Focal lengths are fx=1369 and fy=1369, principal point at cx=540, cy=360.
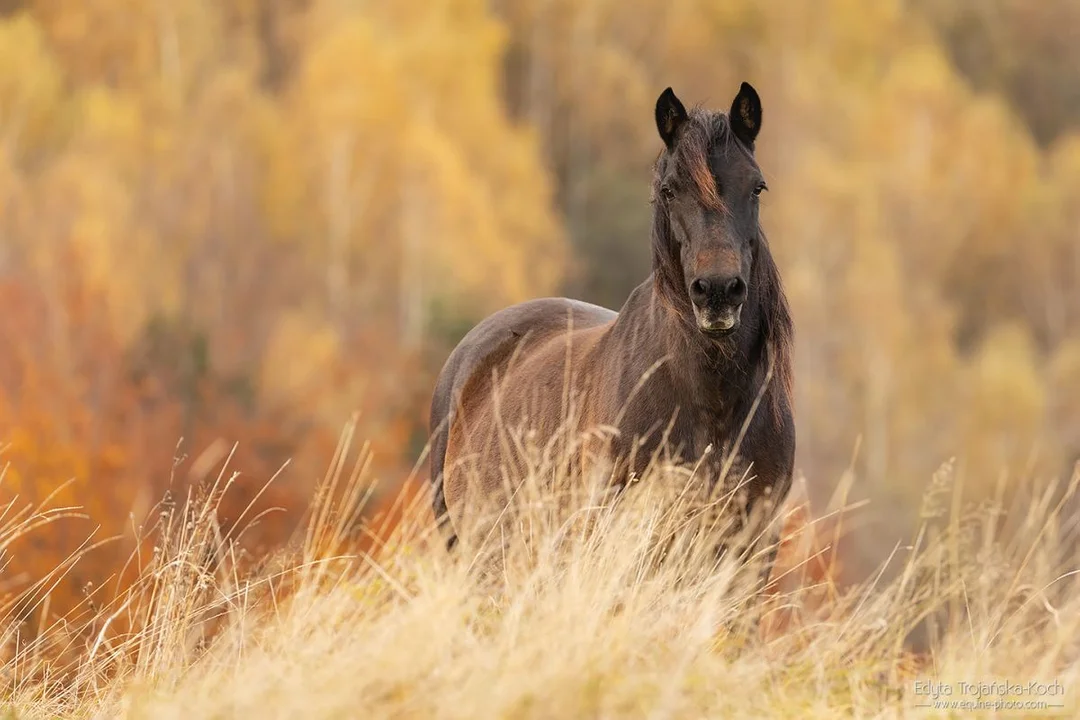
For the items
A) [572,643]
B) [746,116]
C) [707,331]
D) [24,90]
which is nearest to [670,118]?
[746,116]

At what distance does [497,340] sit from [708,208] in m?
2.60

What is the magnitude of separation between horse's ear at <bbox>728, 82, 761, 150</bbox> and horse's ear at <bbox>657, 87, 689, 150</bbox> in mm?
198

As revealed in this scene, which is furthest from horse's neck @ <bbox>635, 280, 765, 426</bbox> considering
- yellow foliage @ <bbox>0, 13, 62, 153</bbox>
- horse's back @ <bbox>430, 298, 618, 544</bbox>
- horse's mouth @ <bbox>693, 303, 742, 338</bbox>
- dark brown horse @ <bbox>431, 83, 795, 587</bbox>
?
yellow foliage @ <bbox>0, 13, 62, 153</bbox>

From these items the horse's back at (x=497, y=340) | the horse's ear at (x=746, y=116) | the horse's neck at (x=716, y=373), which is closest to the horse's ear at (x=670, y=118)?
the horse's ear at (x=746, y=116)

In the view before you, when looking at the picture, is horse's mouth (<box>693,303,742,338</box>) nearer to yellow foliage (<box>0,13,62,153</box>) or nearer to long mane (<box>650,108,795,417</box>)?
long mane (<box>650,108,795,417</box>)

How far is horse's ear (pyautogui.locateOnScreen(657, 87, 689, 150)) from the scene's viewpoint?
5.41 m

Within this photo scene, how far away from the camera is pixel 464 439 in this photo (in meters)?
7.24

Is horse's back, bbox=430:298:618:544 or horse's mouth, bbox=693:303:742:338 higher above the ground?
horse's mouth, bbox=693:303:742:338

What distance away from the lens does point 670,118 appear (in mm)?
Answer: 5473

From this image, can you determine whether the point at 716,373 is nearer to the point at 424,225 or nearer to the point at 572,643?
the point at 572,643

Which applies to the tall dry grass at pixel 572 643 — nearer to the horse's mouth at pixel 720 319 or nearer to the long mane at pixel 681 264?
the horse's mouth at pixel 720 319

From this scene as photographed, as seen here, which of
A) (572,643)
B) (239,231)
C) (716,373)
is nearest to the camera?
(572,643)

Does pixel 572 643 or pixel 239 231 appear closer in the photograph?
pixel 572 643

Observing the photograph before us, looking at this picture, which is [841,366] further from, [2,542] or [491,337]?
[2,542]
